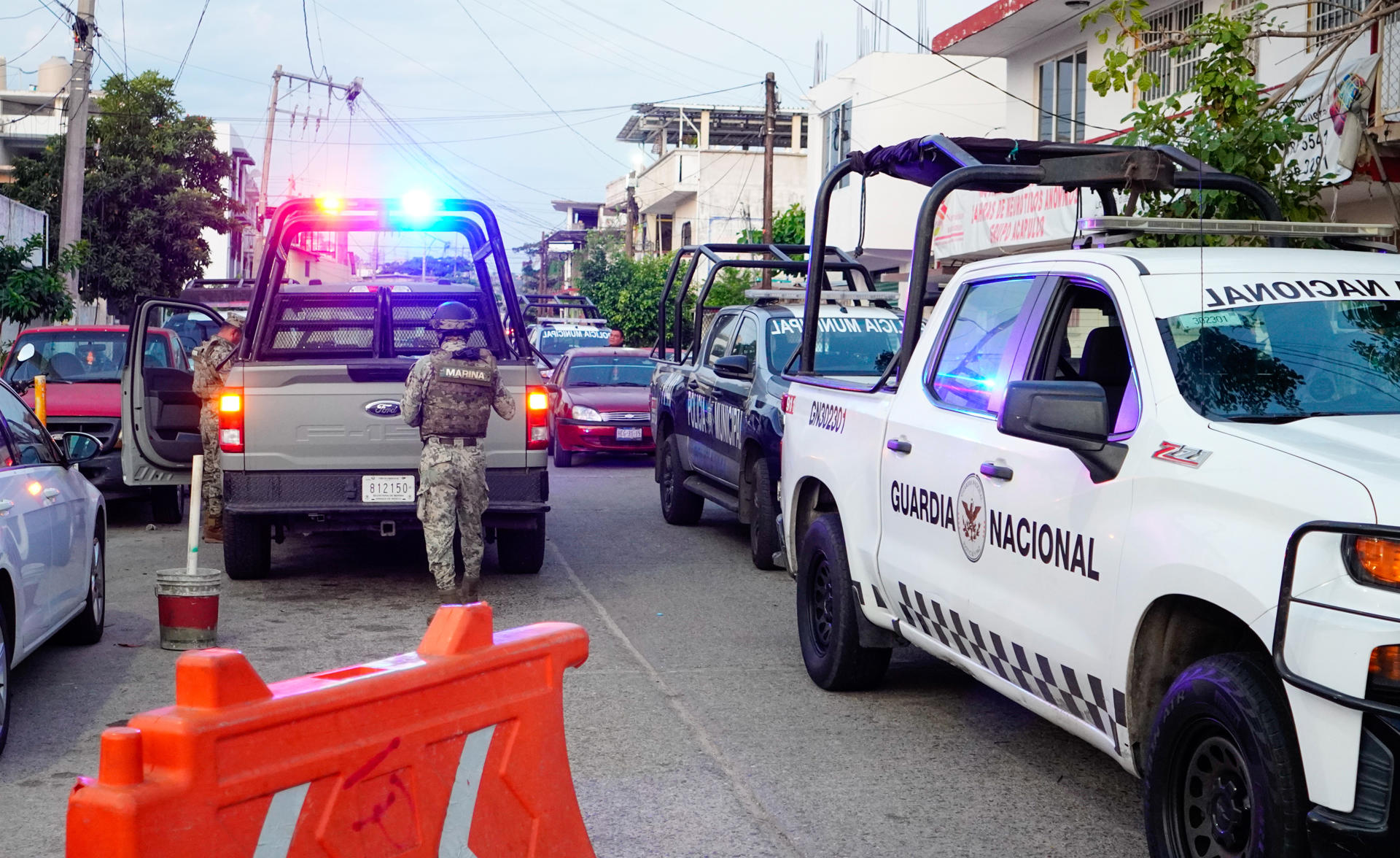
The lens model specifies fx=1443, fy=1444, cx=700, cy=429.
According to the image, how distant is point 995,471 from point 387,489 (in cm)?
538

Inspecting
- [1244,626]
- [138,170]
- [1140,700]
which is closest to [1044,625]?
[1140,700]

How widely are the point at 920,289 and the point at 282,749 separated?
3858 millimetres

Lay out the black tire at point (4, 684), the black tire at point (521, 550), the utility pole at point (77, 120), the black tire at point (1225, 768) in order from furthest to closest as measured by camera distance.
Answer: the utility pole at point (77, 120) < the black tire at point (521, 550) < the black tire at point (4, 684) < the black tire at point (1225, 768)

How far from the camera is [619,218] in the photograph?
279 ft

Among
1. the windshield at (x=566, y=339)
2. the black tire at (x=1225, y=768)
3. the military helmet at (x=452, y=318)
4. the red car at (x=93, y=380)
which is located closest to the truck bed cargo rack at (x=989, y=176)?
the black tire at (x=1225, y=768)

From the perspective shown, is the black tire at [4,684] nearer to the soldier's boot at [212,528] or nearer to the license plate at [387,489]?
the license plate at [387,489]

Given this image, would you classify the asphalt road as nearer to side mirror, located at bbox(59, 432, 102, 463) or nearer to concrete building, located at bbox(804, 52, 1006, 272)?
side mirror, located at bbox(59, 432, 102, 463)

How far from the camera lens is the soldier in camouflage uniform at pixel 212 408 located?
37.2 feet

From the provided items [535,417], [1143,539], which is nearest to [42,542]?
[535,417]

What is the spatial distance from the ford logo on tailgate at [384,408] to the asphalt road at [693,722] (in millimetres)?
1233

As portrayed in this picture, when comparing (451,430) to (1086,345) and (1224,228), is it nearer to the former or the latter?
(1086,345)

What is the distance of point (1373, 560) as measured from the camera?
132 inches

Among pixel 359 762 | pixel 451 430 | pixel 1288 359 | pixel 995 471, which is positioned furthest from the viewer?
pixel 451 430

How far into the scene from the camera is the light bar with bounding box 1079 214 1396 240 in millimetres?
5203
